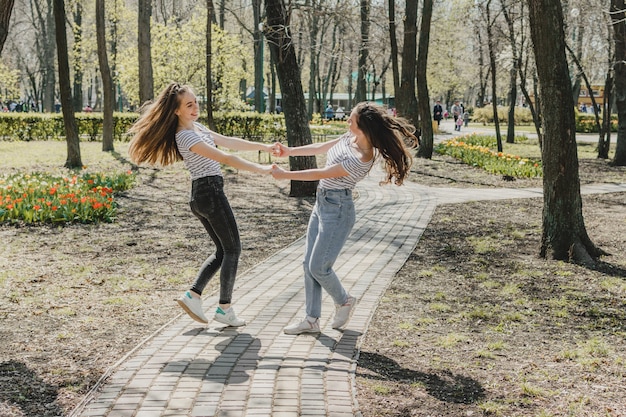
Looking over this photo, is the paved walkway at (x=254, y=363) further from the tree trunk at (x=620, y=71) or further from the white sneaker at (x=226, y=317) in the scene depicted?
the tree trunk at (x=620, y=71)

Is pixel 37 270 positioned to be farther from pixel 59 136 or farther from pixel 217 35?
pixel 217 35

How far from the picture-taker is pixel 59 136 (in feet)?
85.1

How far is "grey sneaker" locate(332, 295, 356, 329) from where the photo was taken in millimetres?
5055

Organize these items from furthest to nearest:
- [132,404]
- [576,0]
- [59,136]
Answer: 1. [59,136]
2. [576,0]
3. [132,404]

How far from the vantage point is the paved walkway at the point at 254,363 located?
3.73m

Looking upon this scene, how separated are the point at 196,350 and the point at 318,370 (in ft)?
2.83

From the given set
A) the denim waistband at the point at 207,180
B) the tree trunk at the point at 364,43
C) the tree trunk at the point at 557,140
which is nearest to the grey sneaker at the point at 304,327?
the denim waistband at the point at 207,180

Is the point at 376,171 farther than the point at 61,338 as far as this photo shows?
Yes

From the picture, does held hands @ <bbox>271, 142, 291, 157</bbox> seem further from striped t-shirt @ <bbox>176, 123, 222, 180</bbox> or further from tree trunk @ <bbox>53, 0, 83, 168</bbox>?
tree trunk @ <bbox>53, 0, 83, 168</bbox>

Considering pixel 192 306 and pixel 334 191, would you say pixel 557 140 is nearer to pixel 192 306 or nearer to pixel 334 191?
pixel 334 191

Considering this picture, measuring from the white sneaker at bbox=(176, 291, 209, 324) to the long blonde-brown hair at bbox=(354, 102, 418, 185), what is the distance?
5.44 ft

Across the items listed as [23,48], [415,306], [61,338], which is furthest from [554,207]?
[23,48]

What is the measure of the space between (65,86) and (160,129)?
35.9ft

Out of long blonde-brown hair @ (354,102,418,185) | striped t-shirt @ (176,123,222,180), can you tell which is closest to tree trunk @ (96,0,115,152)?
striped t-shirt @ (176,123,222,180)
